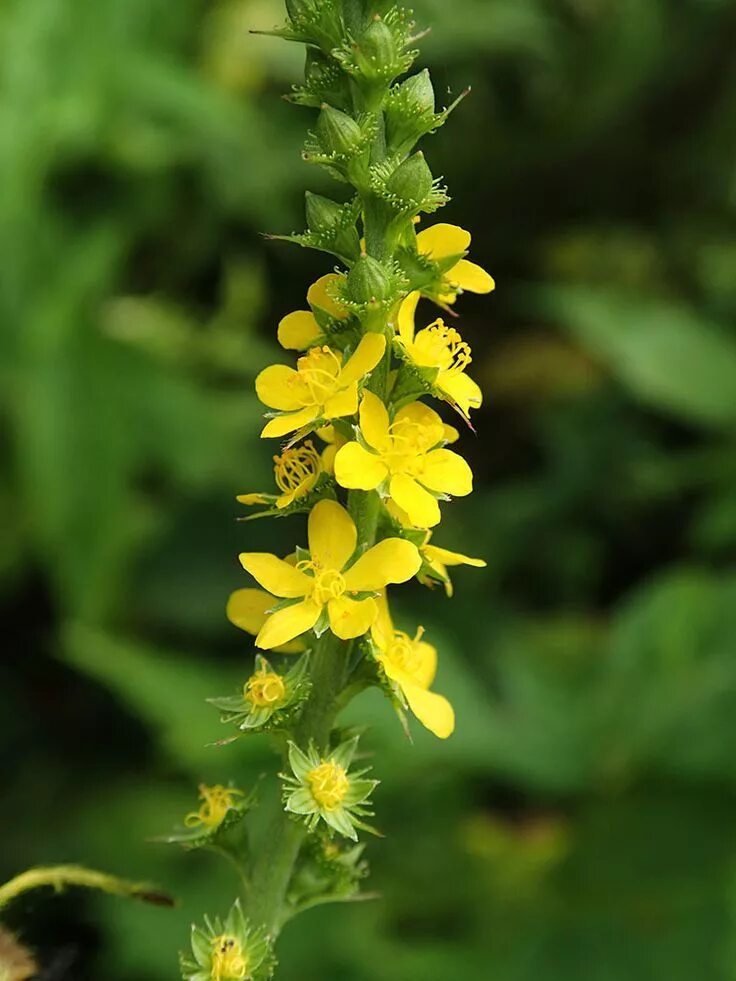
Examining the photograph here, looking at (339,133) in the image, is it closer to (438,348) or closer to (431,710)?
(438,348)

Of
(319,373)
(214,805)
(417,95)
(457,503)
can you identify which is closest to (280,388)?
(319,373)

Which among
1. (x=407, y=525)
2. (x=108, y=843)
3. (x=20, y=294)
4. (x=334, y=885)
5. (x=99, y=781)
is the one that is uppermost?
(x=20, y=294)

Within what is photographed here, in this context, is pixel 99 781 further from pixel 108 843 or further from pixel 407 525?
pixel 407 525

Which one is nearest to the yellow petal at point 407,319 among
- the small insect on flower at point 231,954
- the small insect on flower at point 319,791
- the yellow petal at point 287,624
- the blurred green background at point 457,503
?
the yellow petal at point 287,624

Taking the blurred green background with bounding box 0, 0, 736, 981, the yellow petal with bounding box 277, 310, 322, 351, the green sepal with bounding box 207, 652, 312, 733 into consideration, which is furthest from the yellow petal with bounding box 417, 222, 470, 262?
the blurred green background with bounding box 0, 0, 736, 981

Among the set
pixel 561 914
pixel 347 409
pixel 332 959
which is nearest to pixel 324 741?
pixel 347 409

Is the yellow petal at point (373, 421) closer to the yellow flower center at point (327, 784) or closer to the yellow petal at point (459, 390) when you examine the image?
the yellow petal at point (459, 390)
